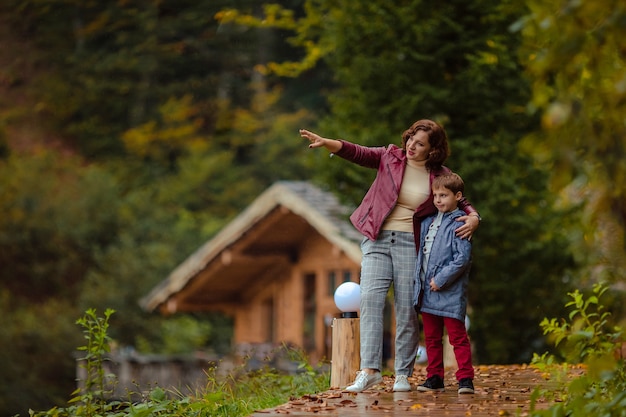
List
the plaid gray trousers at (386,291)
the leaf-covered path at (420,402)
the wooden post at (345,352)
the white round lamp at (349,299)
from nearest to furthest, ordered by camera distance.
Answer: the leaf-covered path at (420,402)
the plaid gray trousers at (386,291)
the wooden post at (345,352)
the white round lamp at (349,299)

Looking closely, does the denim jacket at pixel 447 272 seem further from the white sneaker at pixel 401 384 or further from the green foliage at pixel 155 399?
the green foliage at pixel 155 399

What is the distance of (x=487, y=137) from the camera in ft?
42.8

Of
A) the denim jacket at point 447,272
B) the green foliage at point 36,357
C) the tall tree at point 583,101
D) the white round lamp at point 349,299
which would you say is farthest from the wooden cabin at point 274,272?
the tall tree at point 583,101

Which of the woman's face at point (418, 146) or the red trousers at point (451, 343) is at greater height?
the woman's face at point (418, 146)

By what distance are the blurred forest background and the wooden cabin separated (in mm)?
2389

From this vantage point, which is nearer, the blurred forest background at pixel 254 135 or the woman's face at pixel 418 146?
the blurred forest background at pixel 254 135

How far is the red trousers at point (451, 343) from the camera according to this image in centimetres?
671

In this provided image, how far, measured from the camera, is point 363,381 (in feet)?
22.5

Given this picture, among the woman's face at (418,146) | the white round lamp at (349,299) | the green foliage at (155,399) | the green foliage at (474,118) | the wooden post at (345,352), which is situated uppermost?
the green foliage at (474,118)

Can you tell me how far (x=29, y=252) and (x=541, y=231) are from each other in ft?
63.5

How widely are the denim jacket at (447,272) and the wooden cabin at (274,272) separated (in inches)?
349

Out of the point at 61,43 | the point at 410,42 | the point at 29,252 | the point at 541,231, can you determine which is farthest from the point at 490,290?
the point at 61,43

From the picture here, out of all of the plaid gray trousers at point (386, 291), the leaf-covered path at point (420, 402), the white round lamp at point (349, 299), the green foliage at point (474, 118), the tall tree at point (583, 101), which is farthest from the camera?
the green foliage at point (474, 118)

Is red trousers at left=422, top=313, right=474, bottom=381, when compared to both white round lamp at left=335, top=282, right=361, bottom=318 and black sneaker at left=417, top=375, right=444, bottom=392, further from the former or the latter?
white round lamp at left=335, top=282, right=361, bottom=318
